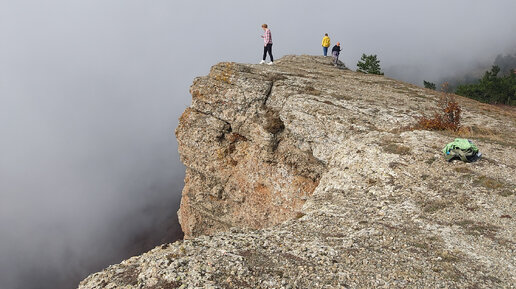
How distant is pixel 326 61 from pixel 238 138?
25509 millimetres

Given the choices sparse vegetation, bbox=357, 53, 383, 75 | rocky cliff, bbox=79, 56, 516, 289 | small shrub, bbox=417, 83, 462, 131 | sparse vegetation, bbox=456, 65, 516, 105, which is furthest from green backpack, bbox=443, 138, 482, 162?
sparse vegetation, bbox=456, 65, 516, 105

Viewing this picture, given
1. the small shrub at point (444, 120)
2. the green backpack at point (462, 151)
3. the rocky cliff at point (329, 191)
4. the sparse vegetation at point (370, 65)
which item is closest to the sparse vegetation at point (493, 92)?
the sparse vegetation at point (370, 65)

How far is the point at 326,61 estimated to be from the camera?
5034 cm

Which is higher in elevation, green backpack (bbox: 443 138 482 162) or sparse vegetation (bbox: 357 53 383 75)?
sparse vegetation (bbox: 357 53 383 75)

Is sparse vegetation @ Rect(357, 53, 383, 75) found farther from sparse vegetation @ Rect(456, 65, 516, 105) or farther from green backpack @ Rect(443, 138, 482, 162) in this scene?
A: green backpack @ Rect(443, 138, 482, 162)

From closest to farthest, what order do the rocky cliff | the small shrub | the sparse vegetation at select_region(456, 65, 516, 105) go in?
the rocky cliff < the small shrub < the sparse vegetation at select_region(456, 65, 516, 105)

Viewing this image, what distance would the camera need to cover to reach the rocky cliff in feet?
36.8

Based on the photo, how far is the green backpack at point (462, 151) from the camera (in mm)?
18966

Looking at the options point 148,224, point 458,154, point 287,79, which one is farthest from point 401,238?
point 148,224

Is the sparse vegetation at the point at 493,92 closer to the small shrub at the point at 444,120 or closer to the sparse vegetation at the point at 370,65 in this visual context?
the sparse vegetation at the point at 370,65

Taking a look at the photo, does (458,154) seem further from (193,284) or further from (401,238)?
(193,284)

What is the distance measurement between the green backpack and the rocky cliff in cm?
49

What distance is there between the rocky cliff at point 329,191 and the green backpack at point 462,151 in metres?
0.49

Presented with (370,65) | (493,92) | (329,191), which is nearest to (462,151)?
(329,191)
